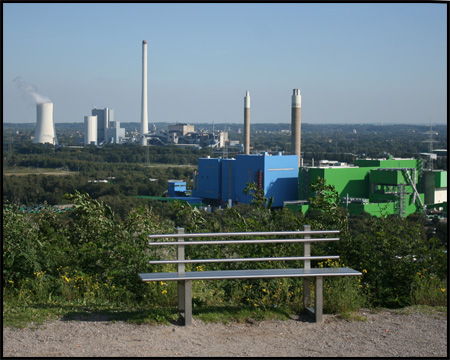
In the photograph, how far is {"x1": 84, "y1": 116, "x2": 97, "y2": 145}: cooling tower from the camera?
279ft

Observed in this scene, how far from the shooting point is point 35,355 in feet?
9.86

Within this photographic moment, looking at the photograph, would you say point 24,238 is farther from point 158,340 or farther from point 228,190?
point 228,190

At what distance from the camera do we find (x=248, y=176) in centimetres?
3931

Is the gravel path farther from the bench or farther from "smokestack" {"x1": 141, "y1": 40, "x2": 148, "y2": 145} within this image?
"smokestack" {"x1": 141, "y1": 40, "x2": 148, "y2": 145}

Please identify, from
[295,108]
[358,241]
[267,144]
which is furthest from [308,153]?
[358,241]

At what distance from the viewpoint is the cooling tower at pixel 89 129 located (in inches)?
3351


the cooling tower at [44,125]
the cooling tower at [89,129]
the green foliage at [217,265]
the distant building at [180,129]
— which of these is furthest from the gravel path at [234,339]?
the distant building at [180,129]

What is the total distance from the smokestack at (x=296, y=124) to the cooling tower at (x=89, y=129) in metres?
41.5

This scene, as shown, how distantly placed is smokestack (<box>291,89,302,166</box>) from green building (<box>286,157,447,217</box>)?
786 centimetres

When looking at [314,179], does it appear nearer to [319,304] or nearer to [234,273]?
[319,304]

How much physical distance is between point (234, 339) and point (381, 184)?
36.1 m

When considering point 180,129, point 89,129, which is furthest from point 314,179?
point 180,129

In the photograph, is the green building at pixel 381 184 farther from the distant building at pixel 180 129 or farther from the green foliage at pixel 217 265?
the distant building at pixel 180 129

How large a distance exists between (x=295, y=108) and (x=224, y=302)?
46104mm
